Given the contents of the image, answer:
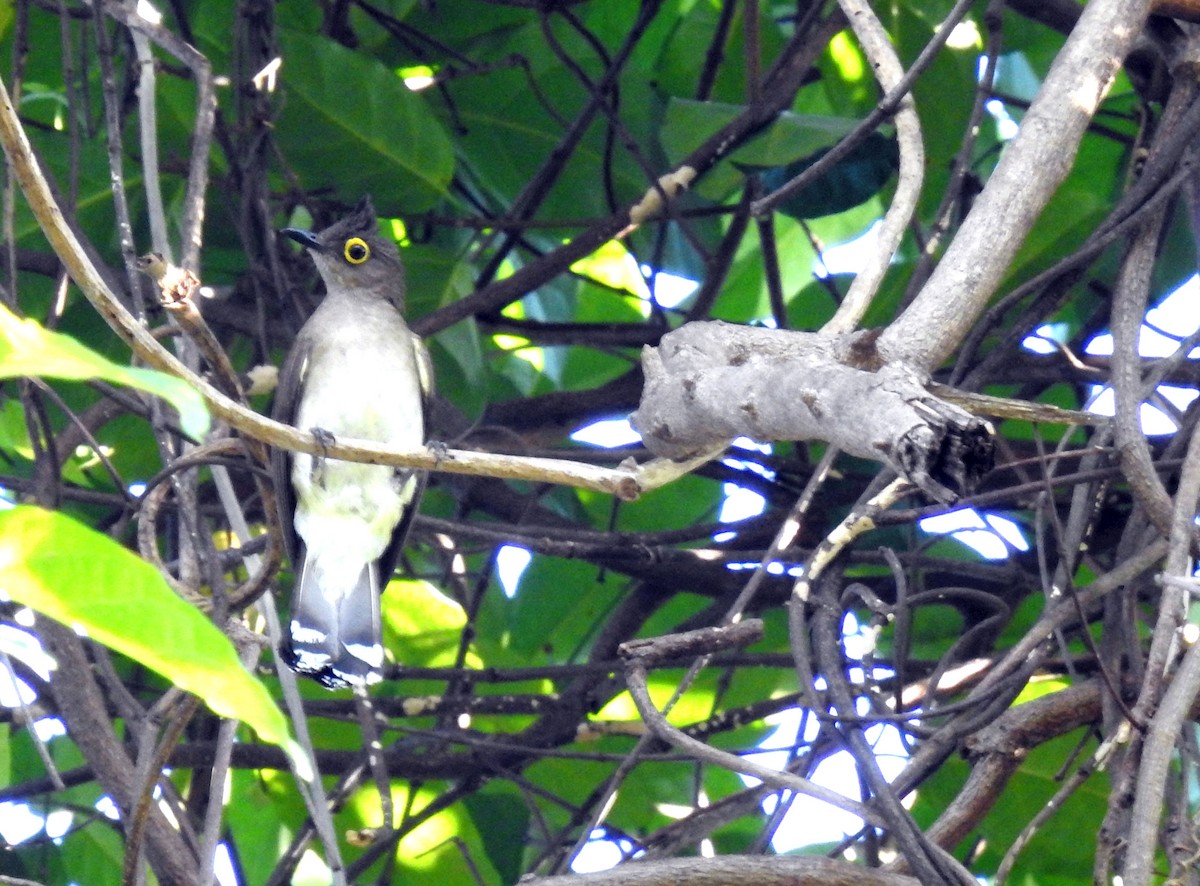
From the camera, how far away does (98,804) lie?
4.34 meters

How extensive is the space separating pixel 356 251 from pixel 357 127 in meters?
0.53

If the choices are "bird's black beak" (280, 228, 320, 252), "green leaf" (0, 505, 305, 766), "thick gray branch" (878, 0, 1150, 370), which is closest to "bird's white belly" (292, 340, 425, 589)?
"bird's black beak" (280, 228, 320, 252)

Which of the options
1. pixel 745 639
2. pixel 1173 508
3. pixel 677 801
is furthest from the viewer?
pixel 677 801

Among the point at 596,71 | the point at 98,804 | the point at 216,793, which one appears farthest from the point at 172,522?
the point at 596,71

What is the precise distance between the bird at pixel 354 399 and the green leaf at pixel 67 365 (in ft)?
10.9

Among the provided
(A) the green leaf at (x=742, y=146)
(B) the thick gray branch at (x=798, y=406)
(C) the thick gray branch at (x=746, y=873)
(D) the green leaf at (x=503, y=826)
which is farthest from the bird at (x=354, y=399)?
(B) the thick gray branch at (x=798, y=406)

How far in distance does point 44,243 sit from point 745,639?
3129 mm

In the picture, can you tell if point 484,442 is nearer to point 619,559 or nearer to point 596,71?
point 619,559

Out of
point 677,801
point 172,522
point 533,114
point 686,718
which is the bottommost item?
point 677,801

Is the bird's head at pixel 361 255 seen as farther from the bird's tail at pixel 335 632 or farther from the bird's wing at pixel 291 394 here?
the bird's tail at pixel 335 632

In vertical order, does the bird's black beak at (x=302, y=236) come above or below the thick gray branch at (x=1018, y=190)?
above

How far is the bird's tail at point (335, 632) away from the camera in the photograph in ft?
12.4

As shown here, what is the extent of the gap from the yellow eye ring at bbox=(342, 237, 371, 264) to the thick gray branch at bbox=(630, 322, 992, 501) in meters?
2.44

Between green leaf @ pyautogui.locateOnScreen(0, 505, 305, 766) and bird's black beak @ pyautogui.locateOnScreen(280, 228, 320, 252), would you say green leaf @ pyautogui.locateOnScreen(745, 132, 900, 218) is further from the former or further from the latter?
green leaf @ pyautogui.locateOnScreen(0, 505, 305, 766)
